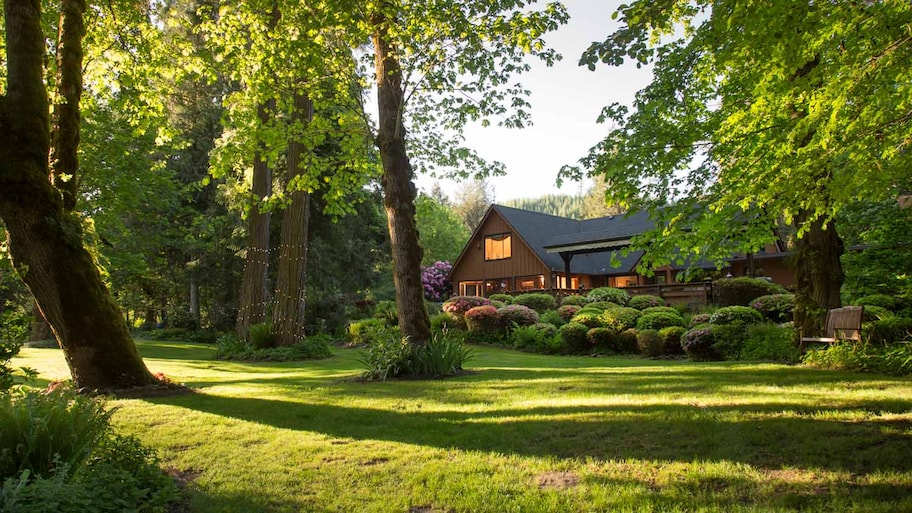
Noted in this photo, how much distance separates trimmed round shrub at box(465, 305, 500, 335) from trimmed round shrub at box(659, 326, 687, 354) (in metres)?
6.43

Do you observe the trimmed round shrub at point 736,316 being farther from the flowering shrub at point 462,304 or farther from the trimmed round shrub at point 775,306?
the flowering shrub at point 462,304

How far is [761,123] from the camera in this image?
6863 mm

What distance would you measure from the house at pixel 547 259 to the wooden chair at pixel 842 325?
18.9 meters

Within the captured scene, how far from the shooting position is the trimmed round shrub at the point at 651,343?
46.8 feet

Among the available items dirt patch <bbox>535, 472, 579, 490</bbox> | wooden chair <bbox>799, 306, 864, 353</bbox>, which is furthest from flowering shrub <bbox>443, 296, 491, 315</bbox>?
dirt patch <bbox>535, 472, 579, 490</bbox>

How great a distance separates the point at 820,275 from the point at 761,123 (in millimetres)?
4720

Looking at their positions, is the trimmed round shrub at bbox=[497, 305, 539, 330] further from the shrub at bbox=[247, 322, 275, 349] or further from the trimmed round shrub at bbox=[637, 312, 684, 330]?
the shrub at bbox=[247, 322, 275, 349]

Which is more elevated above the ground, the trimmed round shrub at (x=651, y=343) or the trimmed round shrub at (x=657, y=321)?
the trimmed round shrub at (x=657, y=321)

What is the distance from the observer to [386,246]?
91.8 ft

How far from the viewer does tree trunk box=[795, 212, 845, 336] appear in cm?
991

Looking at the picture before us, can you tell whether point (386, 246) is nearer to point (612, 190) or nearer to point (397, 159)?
point (397, 159)

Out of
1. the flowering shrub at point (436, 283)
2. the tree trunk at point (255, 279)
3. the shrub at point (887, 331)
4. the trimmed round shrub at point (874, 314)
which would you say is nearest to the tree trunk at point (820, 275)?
the trimmed round shrub at point (874, 314)

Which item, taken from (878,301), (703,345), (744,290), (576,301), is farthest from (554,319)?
(878,301)

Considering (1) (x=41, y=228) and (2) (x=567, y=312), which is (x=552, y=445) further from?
(2) (x=567, y=312)
